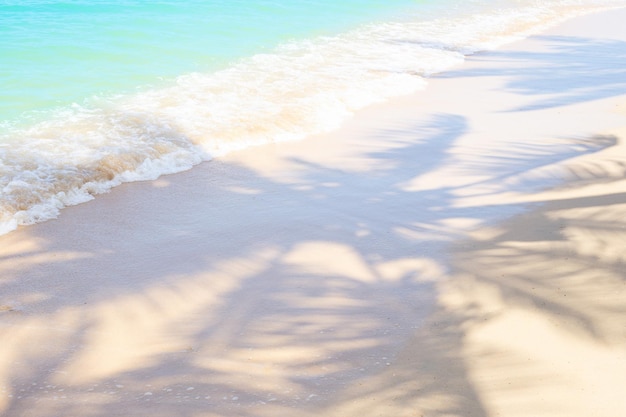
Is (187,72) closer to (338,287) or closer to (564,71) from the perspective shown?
(564,71)

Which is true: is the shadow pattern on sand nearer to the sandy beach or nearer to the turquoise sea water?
the sandy beach

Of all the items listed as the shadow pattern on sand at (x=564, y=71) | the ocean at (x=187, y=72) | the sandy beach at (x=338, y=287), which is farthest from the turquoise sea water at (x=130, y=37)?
the shadow pattern on sand at (x=564, y=71)

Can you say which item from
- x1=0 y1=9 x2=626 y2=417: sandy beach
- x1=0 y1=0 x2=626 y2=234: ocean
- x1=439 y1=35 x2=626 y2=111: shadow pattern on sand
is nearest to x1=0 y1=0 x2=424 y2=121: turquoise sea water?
x1=0 y1=0 x2=626 y2=234: ocean

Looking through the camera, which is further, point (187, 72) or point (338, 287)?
point (187, 72)

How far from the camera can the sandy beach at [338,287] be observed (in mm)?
3793

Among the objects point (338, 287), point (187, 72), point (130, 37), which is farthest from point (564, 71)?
point (338, 287)

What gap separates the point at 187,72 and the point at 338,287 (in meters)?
8.39

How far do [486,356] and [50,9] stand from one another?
56.3 feet

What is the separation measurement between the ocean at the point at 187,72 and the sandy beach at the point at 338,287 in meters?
0.67

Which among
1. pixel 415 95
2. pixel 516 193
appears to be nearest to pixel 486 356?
pixel 516 193

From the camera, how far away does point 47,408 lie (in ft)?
12.3

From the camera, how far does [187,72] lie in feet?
41.2

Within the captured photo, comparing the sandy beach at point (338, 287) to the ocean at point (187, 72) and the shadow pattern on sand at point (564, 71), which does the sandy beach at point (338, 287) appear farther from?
the shadow pattern on sand at point (564, 71)

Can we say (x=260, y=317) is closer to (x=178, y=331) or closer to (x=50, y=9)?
(x=178, y=331)
